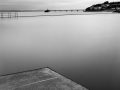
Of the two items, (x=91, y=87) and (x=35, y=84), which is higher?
(x=35, y=84)

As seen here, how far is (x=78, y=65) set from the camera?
274 inches

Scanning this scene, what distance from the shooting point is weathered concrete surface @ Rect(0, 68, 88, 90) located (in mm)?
3396

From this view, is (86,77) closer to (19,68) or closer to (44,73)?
(44,73)

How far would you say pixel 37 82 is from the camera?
3.63 m

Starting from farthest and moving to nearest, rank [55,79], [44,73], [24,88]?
1. [44,73]
2. [55,79]
3. [24,88]

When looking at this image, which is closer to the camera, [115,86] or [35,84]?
[35,84]

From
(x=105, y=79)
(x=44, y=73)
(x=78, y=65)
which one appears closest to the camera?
(x=44, y=73)

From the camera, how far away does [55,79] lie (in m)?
3.82

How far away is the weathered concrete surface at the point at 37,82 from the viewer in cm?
340

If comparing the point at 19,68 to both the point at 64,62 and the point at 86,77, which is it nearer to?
the point at 64,62

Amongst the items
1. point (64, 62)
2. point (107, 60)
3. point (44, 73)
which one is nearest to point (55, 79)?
point (44, 73)

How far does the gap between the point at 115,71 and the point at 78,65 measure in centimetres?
147

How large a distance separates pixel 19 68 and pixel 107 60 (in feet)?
12.9

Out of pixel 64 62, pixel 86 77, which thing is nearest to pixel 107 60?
pixel 64 62
